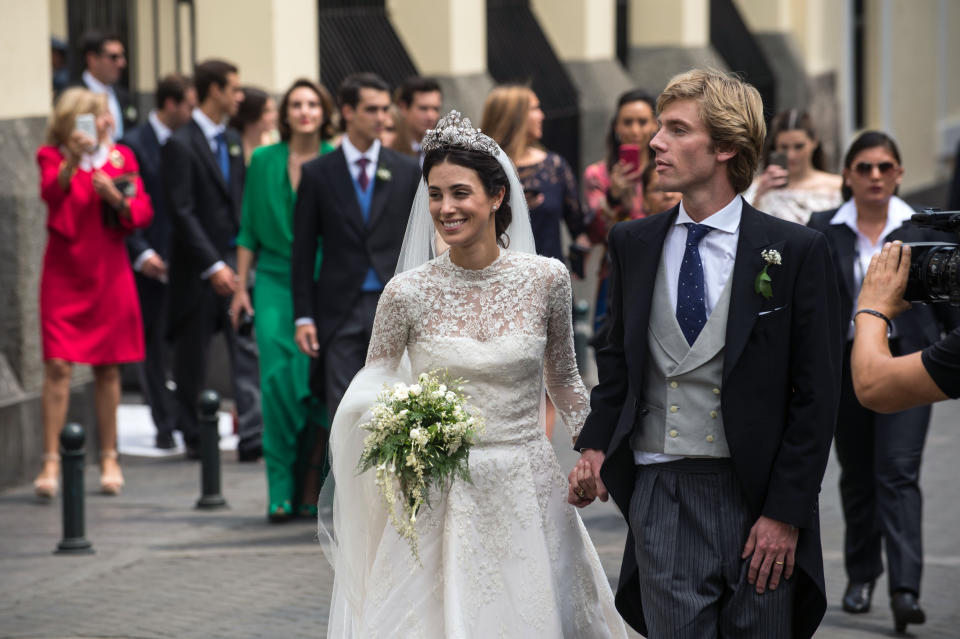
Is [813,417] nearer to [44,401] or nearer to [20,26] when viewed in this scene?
[44,401]

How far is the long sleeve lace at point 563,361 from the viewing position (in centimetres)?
540

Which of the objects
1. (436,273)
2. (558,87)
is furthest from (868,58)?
(436,273)

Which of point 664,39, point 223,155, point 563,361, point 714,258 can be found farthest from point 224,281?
point 664,39

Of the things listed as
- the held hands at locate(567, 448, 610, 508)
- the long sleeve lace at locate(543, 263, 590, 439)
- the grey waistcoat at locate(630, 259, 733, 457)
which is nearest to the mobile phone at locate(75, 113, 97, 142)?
the long sleeve lace at locate(543, 263, 590, 439)

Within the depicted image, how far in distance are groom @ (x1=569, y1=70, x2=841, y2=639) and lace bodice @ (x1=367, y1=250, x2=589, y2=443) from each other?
23.7 inches

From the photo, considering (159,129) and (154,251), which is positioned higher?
(159,129)

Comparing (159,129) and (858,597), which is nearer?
(858,597)

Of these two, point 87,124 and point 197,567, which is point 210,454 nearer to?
point 197,567

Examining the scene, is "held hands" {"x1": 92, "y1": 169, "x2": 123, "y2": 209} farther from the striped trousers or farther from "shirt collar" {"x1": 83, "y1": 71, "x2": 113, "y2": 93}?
the striped trousers

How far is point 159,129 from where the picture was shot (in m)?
11.5

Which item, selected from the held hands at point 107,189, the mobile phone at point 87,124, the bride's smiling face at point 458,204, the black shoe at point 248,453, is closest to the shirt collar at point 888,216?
the bride's smiling face at point 458,204

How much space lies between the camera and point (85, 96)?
9812 millimetres

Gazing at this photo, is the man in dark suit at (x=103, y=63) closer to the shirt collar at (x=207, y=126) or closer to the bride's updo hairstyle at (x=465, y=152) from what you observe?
the shirt collar at (x=207, y=126)

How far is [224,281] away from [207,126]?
1112 mm
